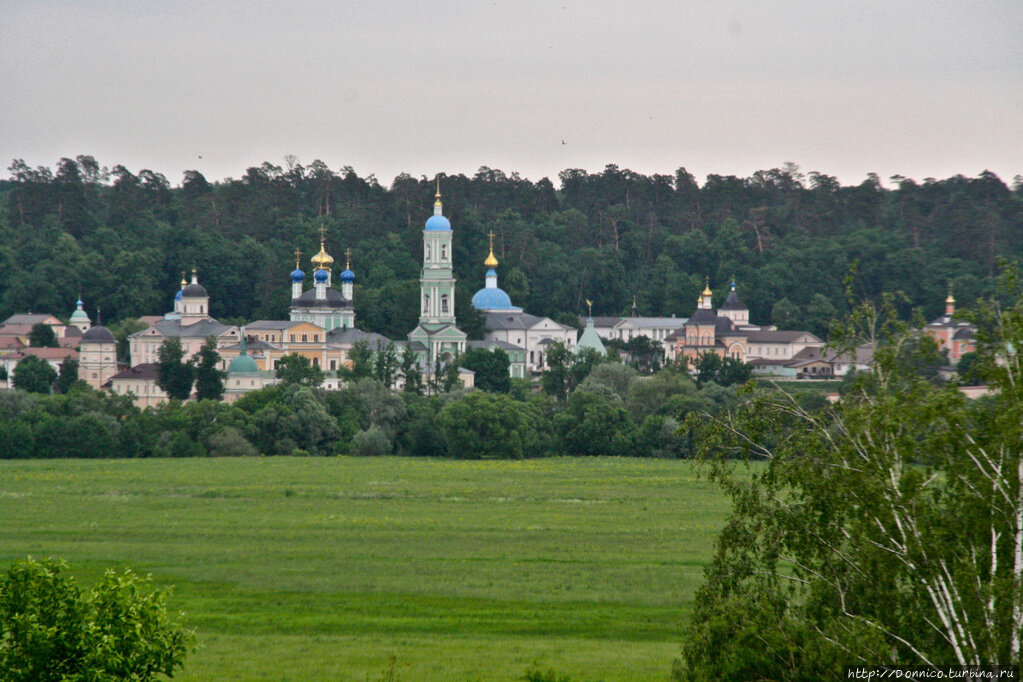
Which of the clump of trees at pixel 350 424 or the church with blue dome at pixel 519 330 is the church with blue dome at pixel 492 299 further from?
the clump of trees at pixel 350 424

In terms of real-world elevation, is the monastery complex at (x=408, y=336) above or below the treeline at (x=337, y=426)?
above

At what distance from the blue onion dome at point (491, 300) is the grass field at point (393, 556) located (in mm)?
52005

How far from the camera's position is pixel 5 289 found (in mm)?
105188

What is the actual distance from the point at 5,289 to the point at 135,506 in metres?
70.6

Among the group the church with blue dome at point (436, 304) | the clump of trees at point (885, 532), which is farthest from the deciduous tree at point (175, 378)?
the clump of trees at point (885, 532)

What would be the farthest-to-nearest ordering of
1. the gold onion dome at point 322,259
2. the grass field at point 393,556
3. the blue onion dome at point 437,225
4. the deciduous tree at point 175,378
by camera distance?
the gold onion dome at point 322,259
the blue onion dome at point 437,225
the deciduous tree at point 175,378
the grass field at point 393,556

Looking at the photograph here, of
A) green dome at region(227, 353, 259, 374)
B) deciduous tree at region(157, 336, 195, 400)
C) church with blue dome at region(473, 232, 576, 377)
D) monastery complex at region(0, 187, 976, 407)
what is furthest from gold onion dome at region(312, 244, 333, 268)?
deciduous tree at region(157, 336, 195, 400)

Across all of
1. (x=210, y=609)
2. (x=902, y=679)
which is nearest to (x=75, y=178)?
(x=210, y=609)

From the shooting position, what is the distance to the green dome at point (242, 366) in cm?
7538

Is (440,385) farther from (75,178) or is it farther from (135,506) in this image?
(75,178)

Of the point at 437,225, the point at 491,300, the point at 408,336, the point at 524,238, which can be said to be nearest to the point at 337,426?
the point at 408,336

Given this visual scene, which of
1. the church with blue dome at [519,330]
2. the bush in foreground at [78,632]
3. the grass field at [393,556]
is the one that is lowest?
the grass field at [393,556]

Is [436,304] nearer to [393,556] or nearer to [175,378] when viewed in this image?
[175,378]

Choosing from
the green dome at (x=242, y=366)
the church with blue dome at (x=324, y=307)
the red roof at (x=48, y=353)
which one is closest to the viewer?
the green dome at (x=242, y=366)
